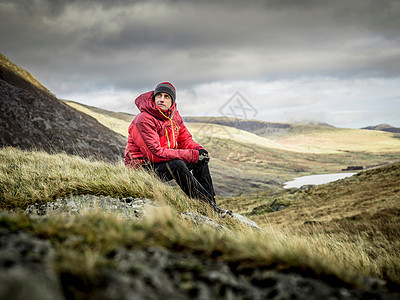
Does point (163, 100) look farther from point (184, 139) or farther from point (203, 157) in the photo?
point (203, 157)

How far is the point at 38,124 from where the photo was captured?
15891 millimetres

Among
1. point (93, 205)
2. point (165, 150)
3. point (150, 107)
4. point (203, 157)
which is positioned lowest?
point (93, 205)

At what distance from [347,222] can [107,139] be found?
2124cm

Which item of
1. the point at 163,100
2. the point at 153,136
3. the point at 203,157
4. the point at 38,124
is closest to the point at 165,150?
the point at 153,136

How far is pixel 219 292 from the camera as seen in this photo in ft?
3.85

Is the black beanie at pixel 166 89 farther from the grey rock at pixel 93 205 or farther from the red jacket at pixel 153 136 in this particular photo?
the grey rock at pixel 93 205

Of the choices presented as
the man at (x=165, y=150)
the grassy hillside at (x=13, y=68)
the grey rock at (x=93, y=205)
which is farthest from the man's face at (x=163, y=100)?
the grassy hillside at (x=13, y=68)

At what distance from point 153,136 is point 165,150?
0.40 m

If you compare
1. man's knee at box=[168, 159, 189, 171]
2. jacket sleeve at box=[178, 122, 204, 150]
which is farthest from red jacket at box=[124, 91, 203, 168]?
jacket sleeve at box=[178, 122, 204, 150]

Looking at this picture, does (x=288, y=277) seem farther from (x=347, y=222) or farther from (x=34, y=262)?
(x=347, y=222)

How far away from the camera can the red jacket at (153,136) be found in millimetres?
4840

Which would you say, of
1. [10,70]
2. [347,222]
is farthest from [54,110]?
[347,222]

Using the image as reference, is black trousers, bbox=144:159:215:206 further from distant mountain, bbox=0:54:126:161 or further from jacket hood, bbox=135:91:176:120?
distant mountain, bbox=0:54:126:161

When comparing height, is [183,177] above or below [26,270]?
below
